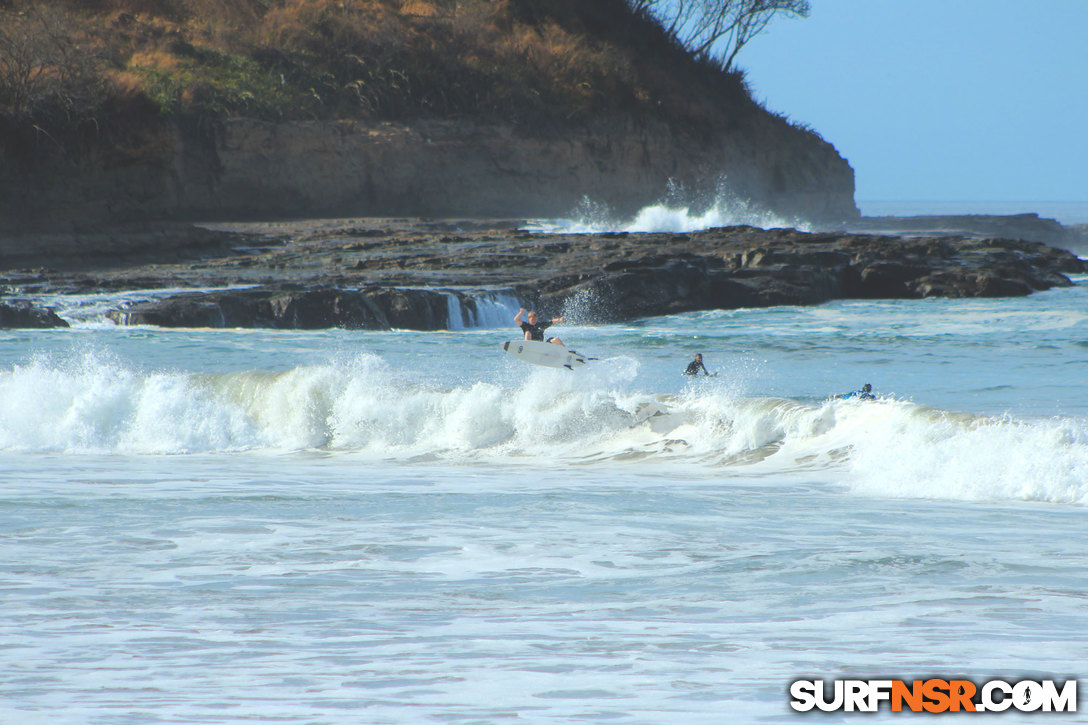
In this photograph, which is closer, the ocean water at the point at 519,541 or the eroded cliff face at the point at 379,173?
the ocean water at the point at 519,541

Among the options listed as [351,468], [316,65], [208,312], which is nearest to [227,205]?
[316,65]

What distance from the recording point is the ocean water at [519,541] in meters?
5.02

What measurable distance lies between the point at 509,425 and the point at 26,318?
15.1 m

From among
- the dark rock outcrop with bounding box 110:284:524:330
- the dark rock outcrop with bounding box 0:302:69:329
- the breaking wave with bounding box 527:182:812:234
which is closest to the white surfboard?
the dark rock outcrop with bounding box 110:284:524:330

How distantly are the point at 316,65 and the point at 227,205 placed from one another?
1054cm

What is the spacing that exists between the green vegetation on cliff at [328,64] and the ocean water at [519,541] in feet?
80.6

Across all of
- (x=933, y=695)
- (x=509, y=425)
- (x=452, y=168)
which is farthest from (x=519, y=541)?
(x=452, y=168)

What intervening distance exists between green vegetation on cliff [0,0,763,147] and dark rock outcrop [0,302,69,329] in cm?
1564

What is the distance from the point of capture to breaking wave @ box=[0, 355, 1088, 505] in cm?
1143

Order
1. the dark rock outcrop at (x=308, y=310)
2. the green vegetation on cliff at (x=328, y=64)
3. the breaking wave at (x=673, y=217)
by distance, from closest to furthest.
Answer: the dark rock outcrop at (x=308, y=310) < the green vegetation on cliff at (x=328, y=64) < the breaking wave at (x=673, y=217)

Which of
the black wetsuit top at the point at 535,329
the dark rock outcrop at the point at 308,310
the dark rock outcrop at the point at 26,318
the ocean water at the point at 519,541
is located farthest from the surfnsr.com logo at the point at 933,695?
the dark rock outcrop at the point at 26,318

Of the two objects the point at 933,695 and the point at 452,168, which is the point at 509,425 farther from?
the point at 452,168

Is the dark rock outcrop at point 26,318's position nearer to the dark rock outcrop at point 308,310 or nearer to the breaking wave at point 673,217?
the dark rock outcrop at point 308,310

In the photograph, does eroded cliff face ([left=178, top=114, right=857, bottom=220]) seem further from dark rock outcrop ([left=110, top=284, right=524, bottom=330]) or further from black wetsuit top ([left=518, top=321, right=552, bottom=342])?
black wetsuit top ([left=518, top=321, right=552, bottom=342])
